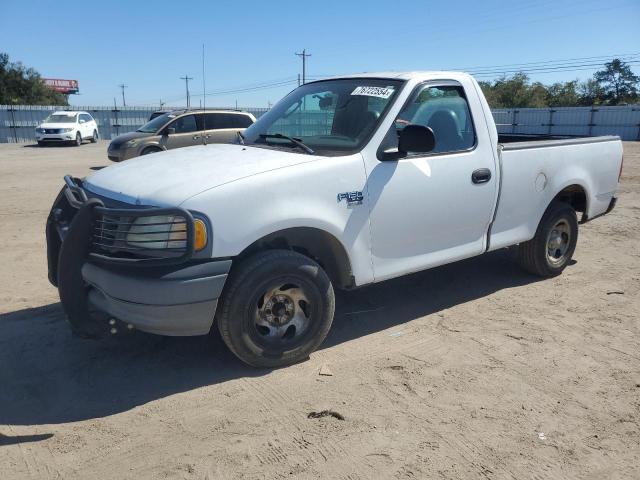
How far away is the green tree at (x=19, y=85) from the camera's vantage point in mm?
57438

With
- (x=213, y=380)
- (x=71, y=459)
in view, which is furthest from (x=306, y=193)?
(x=71, y=459)

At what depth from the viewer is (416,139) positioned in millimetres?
3967

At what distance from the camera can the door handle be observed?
457cm

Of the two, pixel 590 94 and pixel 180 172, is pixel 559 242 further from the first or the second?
pixel 590 94

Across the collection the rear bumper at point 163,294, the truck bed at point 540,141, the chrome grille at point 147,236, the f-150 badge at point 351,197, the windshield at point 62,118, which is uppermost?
the windshield at point 62,118

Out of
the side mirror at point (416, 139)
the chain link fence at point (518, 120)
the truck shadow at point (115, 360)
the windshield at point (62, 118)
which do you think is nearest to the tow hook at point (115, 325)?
the truck shadow at point (115, 360)

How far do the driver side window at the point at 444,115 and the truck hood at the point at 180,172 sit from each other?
109 centimetres

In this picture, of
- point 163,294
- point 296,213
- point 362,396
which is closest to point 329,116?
point 296,213

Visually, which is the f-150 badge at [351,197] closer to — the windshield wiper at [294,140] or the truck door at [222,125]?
the windshield wiper at [294,140]

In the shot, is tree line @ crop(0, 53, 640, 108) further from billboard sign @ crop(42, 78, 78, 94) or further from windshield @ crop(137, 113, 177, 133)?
windshield @ crop(137, 113, 177, 133)

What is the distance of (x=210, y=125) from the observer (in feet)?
53.1

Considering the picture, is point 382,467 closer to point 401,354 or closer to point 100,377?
point 401,354

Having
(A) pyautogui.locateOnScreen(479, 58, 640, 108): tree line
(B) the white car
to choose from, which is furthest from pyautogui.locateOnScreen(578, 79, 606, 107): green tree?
(B) the white car

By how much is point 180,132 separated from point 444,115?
12521 millimetres
